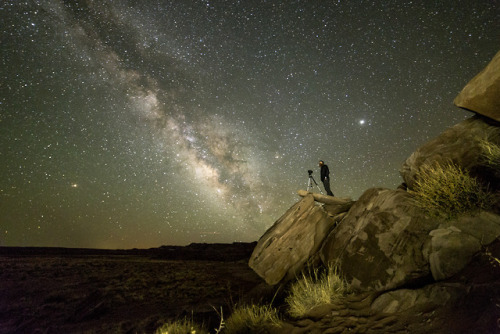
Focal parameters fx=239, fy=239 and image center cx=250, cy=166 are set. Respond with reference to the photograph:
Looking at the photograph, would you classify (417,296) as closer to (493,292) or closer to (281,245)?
(493,292)

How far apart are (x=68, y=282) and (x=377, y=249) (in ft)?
41.7

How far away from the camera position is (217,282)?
11.4 meters

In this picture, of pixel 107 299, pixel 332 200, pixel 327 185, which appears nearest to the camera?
pixel 107 299

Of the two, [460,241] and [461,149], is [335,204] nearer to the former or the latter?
[461,149]

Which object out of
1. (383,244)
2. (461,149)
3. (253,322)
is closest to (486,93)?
(461,149)

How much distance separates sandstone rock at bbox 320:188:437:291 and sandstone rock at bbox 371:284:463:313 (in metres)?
0.62

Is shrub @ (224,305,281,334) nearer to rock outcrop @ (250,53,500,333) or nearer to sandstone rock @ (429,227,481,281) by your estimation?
rock outcrop @ (250,53,500,333)

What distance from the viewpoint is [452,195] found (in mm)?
4379

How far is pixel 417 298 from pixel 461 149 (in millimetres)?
3858

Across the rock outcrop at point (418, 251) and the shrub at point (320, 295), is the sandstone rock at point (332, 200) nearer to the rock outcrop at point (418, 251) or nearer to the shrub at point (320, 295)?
the rock outcrop at point (418, 251)

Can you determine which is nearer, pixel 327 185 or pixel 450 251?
pixel 450 251

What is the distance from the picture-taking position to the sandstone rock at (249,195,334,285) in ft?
24.4

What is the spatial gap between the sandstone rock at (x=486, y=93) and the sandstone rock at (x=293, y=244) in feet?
15.3

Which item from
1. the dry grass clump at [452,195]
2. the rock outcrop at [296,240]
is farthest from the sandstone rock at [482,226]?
the rock outcrop at [296,240]
